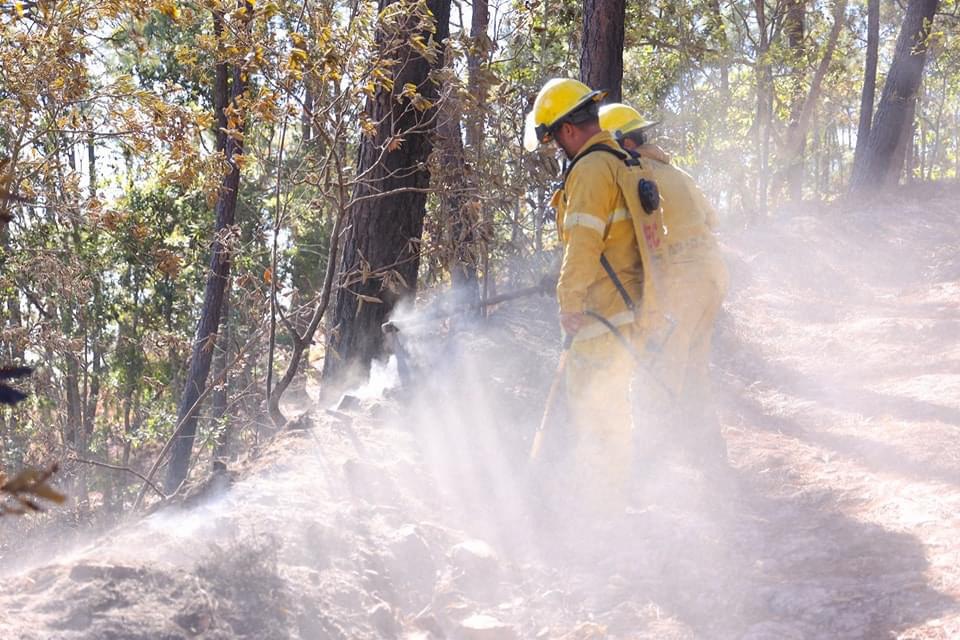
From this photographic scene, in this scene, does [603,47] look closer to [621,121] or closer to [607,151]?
[621,121]

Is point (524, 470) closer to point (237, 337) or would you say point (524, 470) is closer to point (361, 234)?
point (361, 234)

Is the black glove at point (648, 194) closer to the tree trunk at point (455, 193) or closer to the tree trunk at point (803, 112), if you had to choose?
the tree trunk at point (455, 193)

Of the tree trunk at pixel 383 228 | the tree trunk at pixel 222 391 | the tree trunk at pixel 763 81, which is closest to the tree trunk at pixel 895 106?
the tree trunk at pixel 763 81

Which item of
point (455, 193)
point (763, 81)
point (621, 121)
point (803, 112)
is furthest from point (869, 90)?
point (621, 121)

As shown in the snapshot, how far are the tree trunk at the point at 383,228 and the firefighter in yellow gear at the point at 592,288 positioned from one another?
2649 mm

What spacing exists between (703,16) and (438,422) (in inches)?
488

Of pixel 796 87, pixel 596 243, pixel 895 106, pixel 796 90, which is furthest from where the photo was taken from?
pixel 796 90

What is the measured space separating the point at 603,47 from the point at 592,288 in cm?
399

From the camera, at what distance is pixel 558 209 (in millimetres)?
5047

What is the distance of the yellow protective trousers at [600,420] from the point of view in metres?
4.78

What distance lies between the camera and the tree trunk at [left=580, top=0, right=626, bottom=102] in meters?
8.09

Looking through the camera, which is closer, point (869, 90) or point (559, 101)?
point (559, 101)

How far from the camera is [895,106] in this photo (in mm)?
15039

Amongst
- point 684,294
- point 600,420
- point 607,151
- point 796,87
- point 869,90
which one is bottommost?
point 600,420
